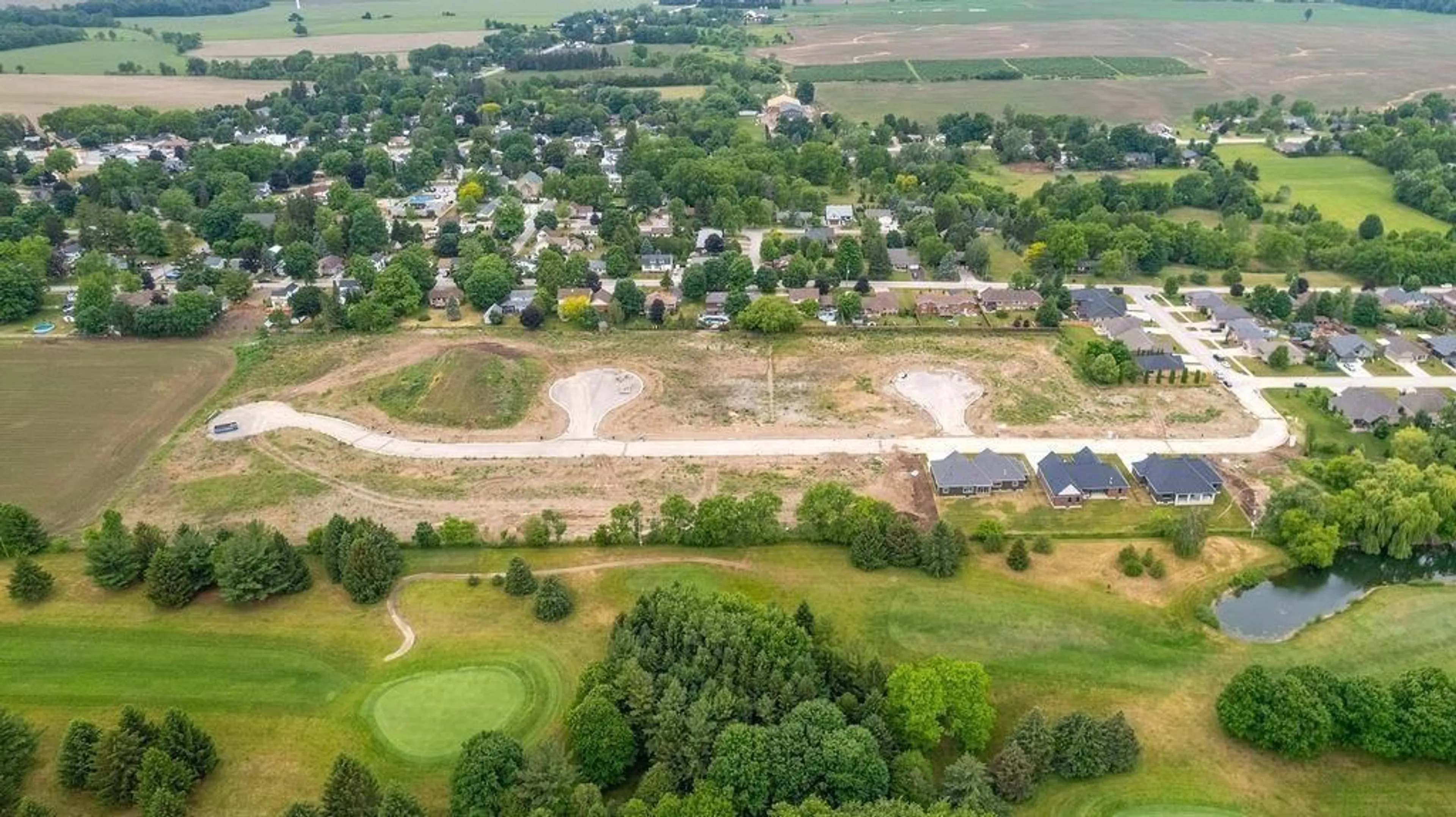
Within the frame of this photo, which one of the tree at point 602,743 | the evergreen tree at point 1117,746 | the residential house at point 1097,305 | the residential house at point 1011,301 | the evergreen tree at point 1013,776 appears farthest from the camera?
the residential house at point 1011,301

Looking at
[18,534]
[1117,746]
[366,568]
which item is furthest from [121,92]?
[1117,746]

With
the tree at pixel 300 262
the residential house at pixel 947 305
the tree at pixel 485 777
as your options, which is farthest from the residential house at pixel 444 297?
the tree at pixel 485 777

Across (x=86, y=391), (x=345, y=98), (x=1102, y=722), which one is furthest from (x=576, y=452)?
(x=345, y=98)

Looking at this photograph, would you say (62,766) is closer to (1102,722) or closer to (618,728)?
(618,728)

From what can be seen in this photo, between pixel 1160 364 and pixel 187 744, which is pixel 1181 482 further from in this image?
pixel 187 744

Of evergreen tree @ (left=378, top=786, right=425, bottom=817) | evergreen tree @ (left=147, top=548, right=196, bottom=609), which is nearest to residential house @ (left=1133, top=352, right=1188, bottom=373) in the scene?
evergreen tree @ (left=378, top=786, right=425, bottom=817)

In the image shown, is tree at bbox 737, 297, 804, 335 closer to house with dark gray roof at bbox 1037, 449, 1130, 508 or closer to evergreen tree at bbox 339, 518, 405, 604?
house with dark gray roof at bbox 1037, 449, 1130, 508

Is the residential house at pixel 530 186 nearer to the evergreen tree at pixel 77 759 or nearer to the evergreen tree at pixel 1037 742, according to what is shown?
the evergreen tree at pixel 77 759
